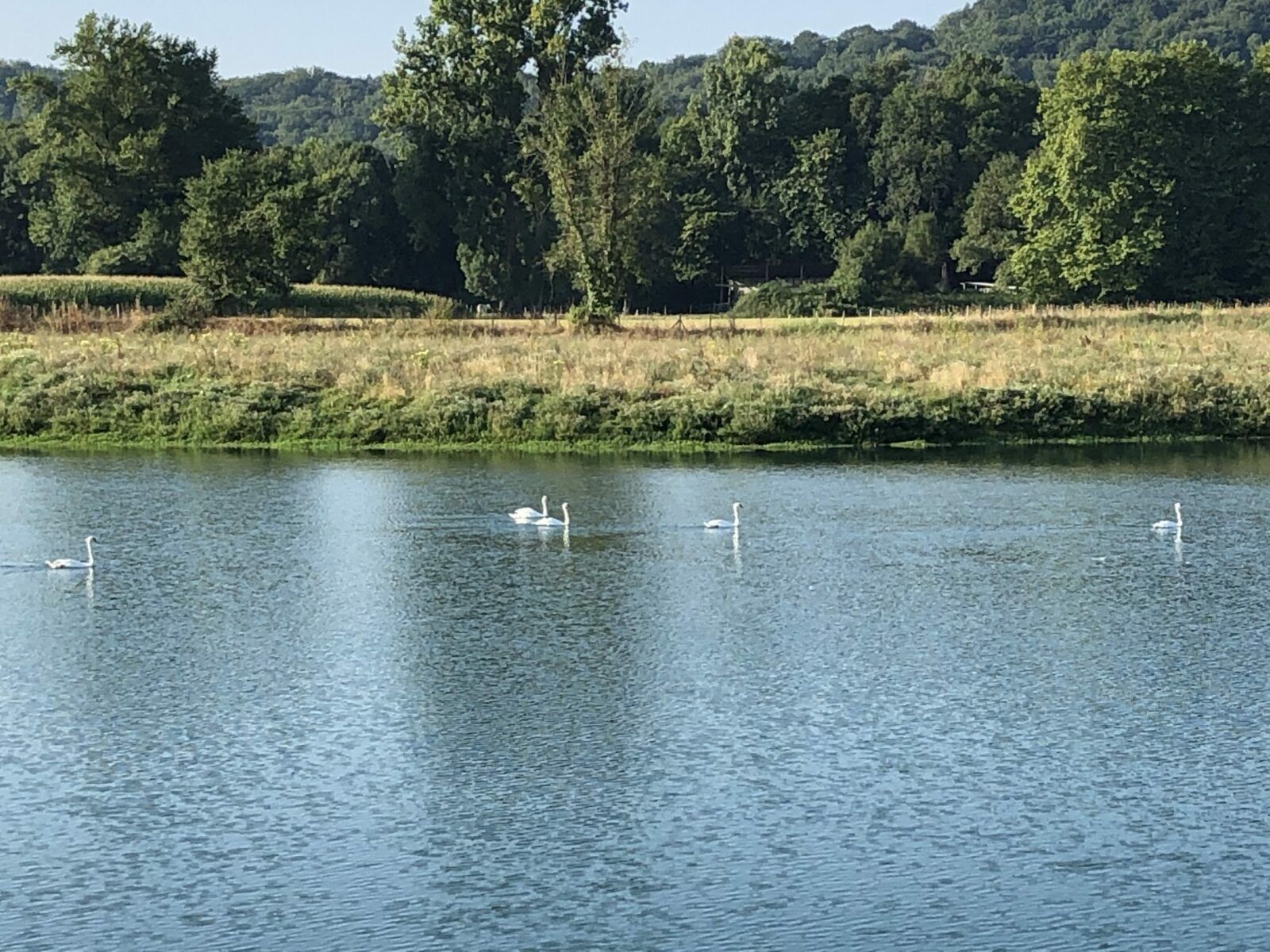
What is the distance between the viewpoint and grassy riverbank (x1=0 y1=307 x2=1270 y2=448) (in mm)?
45688

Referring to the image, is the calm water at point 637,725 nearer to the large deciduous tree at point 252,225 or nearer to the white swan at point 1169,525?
the white swan at point 1169,525

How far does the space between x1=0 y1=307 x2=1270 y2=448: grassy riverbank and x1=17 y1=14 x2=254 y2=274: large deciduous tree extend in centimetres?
3242

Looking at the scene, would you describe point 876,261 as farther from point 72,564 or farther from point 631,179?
point 72,564

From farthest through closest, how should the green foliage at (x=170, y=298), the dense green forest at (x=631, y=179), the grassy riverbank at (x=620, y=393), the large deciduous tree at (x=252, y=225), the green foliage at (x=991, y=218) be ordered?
the green foliage at (x=991, y=218)
the dense green forest at (x=631, y=179)
the green foliage at (x=170, y=298)
the large deciduous tree at (x=252, y=225)
the grassy riverbank at (x=620, y=393)

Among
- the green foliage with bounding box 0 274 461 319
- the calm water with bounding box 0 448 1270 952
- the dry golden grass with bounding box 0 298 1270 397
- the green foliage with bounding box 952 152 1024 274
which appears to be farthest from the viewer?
the green foliage with bounding box 952 152 1024 274

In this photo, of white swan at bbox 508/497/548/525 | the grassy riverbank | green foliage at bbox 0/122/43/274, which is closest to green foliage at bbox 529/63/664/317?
the grassy riverbank

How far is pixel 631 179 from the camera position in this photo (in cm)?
7512

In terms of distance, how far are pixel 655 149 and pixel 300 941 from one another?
98.0 metres

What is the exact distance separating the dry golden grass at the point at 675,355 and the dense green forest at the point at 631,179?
7949 millimetres

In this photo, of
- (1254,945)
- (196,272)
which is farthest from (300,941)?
(196,272)

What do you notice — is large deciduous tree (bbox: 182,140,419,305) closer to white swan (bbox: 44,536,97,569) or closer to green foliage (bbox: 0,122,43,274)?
green foliage (bbox: 0,122,43,274)

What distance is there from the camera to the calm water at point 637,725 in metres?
15.6

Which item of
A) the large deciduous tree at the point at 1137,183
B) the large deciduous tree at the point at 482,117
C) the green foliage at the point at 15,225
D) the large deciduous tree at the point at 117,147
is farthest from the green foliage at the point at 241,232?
the large deciduous tree at the point at 1137,183

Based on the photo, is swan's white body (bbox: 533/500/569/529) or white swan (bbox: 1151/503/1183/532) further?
swan's white body (bbox: 533/500/569/529)
